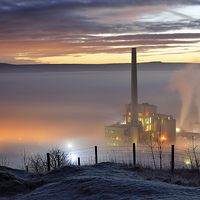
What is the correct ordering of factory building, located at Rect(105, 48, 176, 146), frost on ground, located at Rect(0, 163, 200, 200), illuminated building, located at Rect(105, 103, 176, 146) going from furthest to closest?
1. illuminated building, located at Rect(105, 103, 176, 146)
2. factory building, located at Rect(105, 48, 176, 146)
3. frost on ground, located at Rect(0, 163, 200, 200)

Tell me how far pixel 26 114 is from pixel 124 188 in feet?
322

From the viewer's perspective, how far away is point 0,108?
368 feet

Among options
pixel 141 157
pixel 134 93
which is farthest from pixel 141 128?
pixel 141 157

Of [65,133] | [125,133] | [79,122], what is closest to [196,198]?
[125,133]

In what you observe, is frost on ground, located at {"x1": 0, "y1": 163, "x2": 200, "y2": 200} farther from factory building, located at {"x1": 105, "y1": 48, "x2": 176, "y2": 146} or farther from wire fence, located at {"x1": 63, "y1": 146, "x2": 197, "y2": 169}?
factory building, located at {"x1": 105, "y1": 48, "x2": 176, "y2": 146}

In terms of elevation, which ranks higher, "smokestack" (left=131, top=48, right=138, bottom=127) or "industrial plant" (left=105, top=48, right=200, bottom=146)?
"smokestack" (left=131, top=48, right=138, bottom=127)

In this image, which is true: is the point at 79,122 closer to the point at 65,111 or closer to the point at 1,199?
the point at 65,111

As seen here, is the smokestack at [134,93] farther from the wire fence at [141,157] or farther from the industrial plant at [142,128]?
the wire fence at [141,157]

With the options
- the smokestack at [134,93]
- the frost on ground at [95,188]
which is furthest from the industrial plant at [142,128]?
the frost on ground at [95,188]

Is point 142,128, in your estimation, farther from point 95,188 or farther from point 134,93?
point 95,188

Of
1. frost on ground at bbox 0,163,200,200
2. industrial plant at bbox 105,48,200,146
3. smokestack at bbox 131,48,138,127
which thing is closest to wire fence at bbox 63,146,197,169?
industrial plant at bbox 105,48,200,146

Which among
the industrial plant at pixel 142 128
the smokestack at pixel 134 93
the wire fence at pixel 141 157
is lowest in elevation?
the wire fence at pixel 141 157

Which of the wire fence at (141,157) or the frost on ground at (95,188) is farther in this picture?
the wire fence at (141,157)

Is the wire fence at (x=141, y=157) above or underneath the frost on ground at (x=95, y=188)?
underneath
